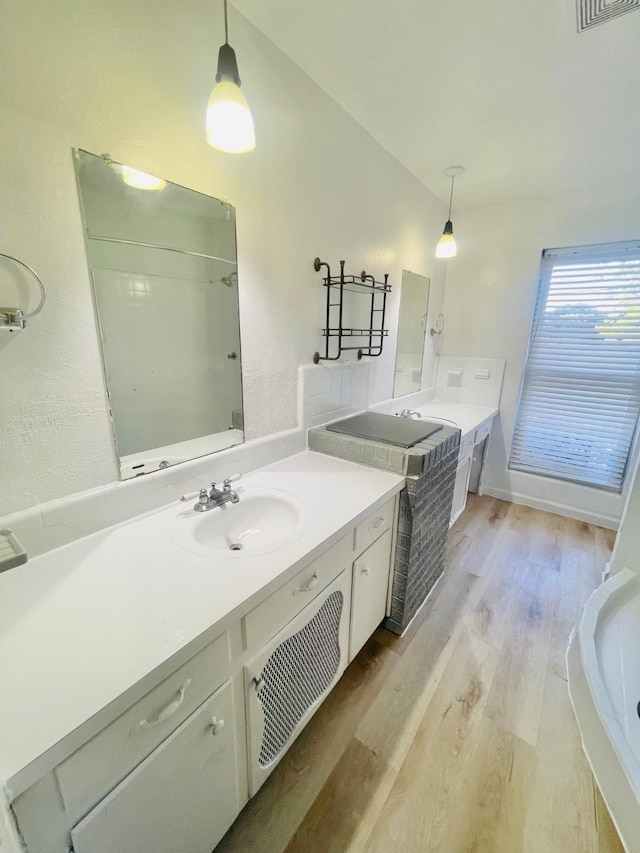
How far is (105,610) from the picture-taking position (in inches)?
28.4

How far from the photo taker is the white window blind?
91.0 inches

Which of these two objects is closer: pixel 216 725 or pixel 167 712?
pixel 167 712

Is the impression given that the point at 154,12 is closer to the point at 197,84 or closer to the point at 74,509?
the point at 197,84

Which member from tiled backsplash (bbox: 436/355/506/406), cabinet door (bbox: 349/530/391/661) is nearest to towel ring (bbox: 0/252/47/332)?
cabinet door (bbox: 349/530/391/661)

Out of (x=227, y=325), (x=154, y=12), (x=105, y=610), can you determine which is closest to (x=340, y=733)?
Answer: (x=105, y=610)

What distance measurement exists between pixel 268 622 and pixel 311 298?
4.40ft

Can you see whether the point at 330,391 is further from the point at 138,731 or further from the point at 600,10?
the point at 600,10

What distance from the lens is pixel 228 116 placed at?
810 mm

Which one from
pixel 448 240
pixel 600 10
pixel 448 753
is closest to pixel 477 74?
pixel 600 10

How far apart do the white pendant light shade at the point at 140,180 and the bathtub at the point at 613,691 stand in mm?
2256

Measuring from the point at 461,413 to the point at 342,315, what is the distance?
1373 mm

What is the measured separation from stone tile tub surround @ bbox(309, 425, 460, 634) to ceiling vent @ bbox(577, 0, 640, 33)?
4.88 feet

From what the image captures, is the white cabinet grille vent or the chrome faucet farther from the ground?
the chrome faucet

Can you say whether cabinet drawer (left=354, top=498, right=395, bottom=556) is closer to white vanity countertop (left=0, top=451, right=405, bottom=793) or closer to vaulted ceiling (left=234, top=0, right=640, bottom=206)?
white vanity countertop (left=0, top=451, right=405, bottom=793)
